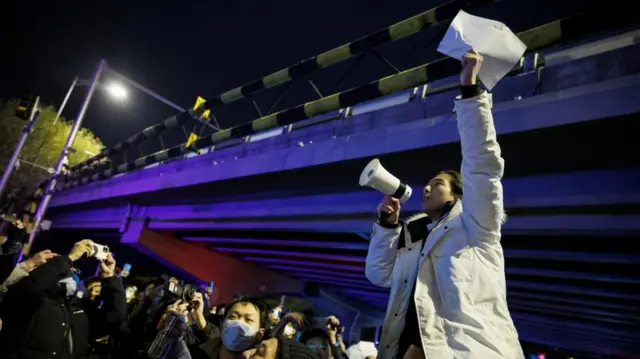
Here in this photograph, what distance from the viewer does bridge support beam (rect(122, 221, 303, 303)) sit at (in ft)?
38.3

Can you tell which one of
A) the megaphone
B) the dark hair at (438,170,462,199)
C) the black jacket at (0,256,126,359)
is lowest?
the black jacket at (0,256,126,359)

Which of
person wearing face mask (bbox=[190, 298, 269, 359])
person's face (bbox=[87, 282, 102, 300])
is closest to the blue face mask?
person's face (bbox=[87, 282, 102, 300])

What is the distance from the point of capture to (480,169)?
1.95 meters

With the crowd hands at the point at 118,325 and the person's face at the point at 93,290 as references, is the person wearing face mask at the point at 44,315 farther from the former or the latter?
the person's face at the point at 93,290

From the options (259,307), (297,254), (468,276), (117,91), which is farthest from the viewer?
(117,91)

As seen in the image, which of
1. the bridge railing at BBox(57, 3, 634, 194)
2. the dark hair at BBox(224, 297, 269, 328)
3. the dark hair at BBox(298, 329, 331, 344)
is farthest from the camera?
the dark hair at BBox(298, 329, 331, 344)

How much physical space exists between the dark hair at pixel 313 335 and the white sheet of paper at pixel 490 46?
11.0ft

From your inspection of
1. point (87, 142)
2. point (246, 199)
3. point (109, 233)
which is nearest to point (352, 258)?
point (246, 199)

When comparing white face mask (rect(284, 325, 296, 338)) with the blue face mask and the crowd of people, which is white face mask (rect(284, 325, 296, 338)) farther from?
the blue face mask

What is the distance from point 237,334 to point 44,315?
2063 millimetres

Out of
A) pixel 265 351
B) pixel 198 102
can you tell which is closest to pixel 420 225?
pixel 265 351

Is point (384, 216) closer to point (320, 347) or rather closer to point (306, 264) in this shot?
point (320, 347)

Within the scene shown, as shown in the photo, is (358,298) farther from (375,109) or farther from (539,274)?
(375,109)

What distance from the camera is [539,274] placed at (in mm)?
6609
